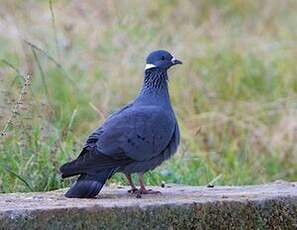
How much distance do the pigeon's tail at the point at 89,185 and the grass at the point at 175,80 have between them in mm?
1766

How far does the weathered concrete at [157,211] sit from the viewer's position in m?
4.09

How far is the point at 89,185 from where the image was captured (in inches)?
176

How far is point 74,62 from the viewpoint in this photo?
874cm

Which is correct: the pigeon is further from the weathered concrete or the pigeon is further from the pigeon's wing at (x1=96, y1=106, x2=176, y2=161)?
the weathered concrete

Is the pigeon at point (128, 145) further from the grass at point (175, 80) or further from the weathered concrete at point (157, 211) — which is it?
the grass at point (175, 80)

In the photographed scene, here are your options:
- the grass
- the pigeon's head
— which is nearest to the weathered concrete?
the pigeon's head

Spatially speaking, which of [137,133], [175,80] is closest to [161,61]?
[137,133]

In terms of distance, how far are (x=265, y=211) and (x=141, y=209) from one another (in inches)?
24.9

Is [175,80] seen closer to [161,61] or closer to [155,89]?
[161,61]

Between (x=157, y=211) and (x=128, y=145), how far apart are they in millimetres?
484

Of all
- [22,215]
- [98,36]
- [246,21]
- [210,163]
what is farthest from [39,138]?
[246,21]

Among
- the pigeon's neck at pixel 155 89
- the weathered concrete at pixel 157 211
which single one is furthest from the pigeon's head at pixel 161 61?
the weathered concrete at pixel 157 211

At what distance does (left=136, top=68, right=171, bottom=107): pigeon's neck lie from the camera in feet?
16.3

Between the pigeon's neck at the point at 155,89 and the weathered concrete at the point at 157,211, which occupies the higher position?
the pigeon's neck at the point at 155,89
